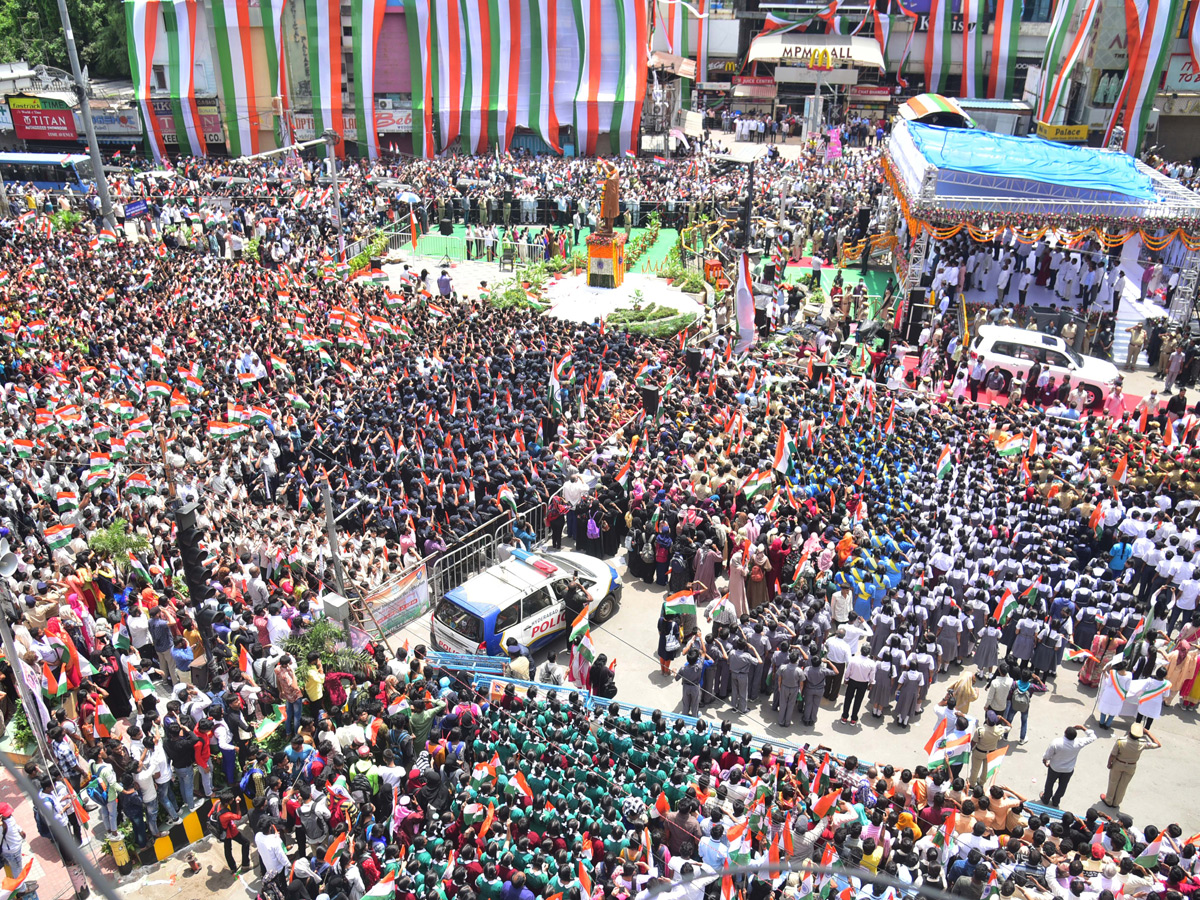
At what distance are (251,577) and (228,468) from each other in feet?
12.3

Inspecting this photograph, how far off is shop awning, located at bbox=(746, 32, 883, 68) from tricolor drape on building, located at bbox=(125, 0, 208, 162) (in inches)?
1287

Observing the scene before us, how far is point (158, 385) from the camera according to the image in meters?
20.7

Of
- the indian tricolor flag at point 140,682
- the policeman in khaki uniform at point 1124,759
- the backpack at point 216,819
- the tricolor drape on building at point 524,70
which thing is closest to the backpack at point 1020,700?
the policeman in khaki uniform at point 1124,759

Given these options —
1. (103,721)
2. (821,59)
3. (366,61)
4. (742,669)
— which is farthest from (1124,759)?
(821,59)

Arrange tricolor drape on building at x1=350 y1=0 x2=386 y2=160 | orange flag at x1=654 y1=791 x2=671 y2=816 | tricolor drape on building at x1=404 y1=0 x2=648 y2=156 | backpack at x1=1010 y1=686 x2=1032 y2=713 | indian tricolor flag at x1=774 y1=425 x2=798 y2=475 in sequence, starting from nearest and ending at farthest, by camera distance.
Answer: orange flag at x1=654 y1=791 x2=671 y2=816 < backpack at x1=1010 y1=686 x2=1032 y2=713 < indian tricolor flag at x1=774 y1=425 x2=798 y2=475 < tricolor drape on building at x1=404 y1=0 x2=648 y2=156 < tricolor drape on building at x1=350 y1=0 x2=386 y2=160

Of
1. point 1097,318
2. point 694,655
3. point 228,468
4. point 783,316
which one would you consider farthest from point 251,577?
point 1097,318

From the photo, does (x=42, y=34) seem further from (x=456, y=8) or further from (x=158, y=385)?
(x=158, y=385)

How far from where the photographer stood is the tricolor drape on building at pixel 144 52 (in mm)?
50750

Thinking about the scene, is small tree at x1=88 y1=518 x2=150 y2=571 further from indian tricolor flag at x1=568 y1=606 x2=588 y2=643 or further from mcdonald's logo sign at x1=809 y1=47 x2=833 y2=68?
mcdonald's logo sign at x1=809 y1=47 x2=833 y2=68

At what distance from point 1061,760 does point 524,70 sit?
155 feet

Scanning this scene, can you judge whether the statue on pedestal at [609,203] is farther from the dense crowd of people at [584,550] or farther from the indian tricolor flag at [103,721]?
the indian tricolor flag at [103,721]

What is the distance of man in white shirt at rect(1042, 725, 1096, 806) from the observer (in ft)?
38.4

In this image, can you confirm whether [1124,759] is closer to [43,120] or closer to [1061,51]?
[1061,51]

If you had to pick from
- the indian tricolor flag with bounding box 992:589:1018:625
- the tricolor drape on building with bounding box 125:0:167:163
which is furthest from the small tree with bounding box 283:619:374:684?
the tricolor drape on building with bounding box 125:0:167:163
